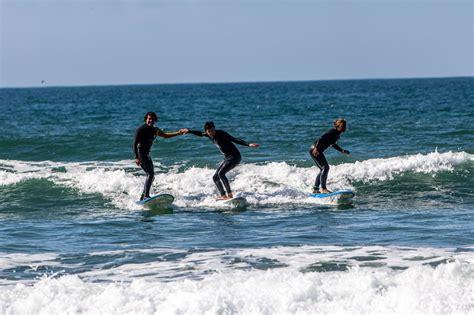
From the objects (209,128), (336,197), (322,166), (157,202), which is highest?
(209,128)

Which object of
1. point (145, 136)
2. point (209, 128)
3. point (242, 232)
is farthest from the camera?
point (145, 136)

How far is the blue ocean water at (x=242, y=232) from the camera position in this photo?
870 cm

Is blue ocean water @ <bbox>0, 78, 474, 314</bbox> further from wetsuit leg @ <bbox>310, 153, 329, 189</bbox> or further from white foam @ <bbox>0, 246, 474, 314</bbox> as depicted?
wetsuit leg @ <bbox>310, 153, 329, 189</bbox>

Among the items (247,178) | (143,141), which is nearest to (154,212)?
(143,141)

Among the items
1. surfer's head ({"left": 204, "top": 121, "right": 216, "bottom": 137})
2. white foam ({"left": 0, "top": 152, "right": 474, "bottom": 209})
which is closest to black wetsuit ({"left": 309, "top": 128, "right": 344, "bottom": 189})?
white foam ({"left": 0, "top": 152, "right": 474, "bottom": 209})

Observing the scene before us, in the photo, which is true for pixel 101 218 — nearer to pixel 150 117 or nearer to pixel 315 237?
pixel 150 117

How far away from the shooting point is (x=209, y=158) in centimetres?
2278

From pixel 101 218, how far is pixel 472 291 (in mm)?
8058

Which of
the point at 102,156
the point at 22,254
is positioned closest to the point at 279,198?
the point at 22,254

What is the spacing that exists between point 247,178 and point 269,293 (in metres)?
9.82

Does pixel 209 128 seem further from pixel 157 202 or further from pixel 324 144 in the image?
pixel 324 144

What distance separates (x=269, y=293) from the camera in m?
8.75

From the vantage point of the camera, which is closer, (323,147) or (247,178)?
(323,147)

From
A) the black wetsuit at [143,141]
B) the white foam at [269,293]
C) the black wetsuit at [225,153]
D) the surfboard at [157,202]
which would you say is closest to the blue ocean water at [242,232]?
the white foam at [269,293]
